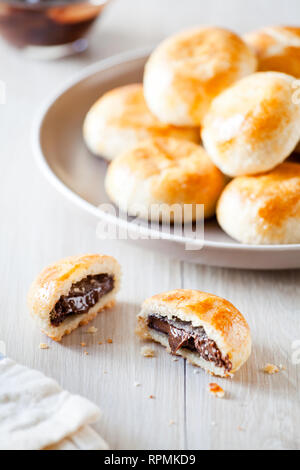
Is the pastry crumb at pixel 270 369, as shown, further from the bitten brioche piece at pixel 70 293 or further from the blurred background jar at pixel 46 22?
the blurred background jar at pixel 46 22

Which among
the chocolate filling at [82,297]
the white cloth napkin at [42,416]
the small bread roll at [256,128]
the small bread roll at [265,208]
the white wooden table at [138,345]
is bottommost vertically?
the white wooden table at [138,345]

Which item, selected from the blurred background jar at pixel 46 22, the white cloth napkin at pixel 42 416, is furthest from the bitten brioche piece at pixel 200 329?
the blurred background jar at pixel 46 22

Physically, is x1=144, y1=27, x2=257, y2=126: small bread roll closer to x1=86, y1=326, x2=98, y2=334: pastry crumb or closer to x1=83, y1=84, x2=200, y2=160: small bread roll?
x1=83, y1=84, x2=200, y2=160: small bread roll

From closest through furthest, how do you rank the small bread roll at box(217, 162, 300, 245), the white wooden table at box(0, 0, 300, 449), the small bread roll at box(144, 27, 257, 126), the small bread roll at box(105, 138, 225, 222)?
the white wooden table at box(0, 0, 300, 449) < the small bread roll at box(217, 162, 300, 245) < the small bread roll at box(105, 138, 225, 222) < the small bread roll at box(144, 27, 257, 126)

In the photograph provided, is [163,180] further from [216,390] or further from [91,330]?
[216,390]

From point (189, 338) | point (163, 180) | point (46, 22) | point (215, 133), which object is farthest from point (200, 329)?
point (46, 22)

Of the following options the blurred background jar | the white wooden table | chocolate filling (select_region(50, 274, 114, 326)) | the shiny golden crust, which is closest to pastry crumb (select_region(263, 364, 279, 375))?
the white wooden table

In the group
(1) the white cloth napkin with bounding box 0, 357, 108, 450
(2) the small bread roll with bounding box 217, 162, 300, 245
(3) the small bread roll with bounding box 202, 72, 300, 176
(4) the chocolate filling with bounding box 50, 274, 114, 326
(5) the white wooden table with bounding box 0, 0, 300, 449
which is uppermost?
(3) the small bread roll with bounding box 202, 72, 300, 176
